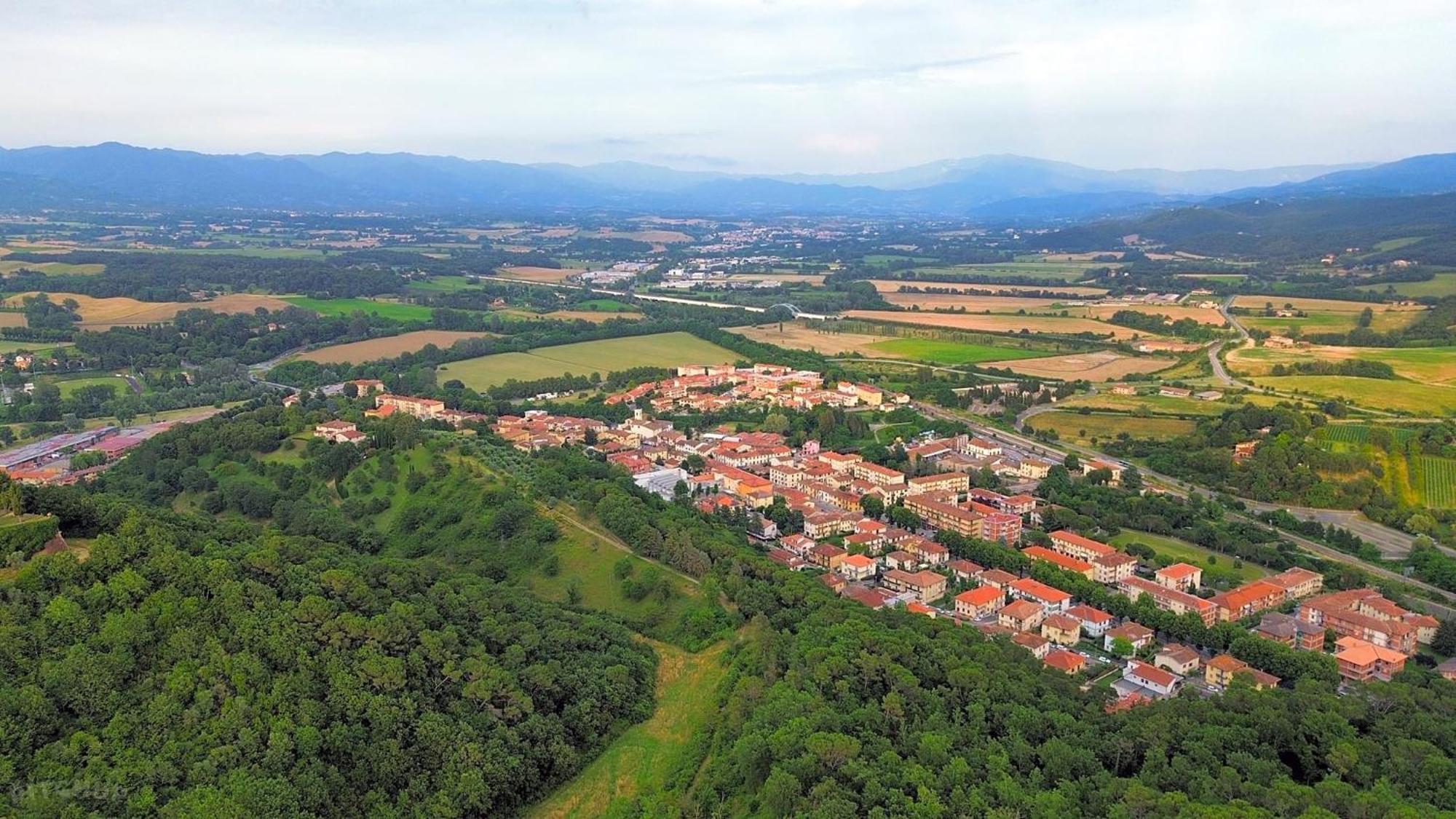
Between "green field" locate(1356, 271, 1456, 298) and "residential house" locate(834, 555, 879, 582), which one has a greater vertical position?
"green field" locate(1356, 271, 1456, 298)

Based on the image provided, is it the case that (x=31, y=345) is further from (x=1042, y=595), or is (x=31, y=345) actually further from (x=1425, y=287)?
(x=1425, y=287)

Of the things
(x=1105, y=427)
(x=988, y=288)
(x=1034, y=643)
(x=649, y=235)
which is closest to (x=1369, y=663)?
(x=1034, y=643)

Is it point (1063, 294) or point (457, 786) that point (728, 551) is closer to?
point (457, 786)

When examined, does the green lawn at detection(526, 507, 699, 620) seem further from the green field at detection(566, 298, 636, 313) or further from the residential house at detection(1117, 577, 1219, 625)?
the green field at detection(566, 298, 636, 313)

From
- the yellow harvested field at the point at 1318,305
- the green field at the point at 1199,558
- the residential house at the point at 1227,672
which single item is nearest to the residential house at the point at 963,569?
the green field at the point at 1199,558

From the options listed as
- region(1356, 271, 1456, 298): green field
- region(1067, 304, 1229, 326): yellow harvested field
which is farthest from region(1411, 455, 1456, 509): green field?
region(1356, 271, 1456, 298): green field

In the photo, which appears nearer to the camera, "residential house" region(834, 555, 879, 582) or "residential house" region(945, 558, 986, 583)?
"residential house" region(945, 558, 986, 583)
